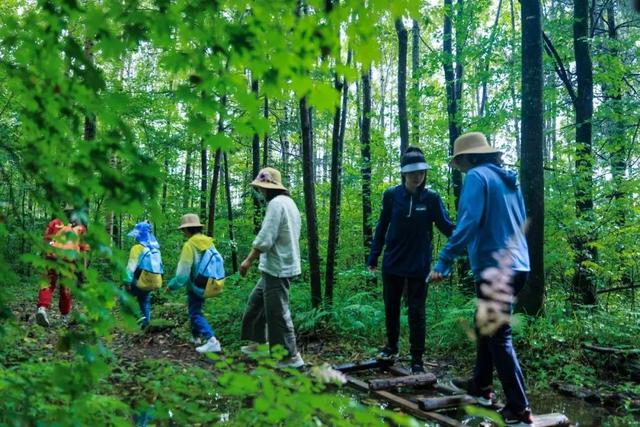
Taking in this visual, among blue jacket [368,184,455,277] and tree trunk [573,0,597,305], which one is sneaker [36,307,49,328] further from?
tree trunk [573,0,597,305]

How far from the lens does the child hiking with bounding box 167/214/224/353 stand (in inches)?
286

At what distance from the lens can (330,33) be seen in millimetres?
2127

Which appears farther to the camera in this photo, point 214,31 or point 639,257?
point 639,257

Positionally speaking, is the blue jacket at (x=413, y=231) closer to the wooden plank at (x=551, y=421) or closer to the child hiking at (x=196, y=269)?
the wooden plank at (x=551, y=421)

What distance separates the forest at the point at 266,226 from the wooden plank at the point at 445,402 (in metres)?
0.12

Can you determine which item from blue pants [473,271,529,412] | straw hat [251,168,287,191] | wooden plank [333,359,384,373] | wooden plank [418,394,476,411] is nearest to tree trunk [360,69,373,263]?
straw hat [251,168,287,191]

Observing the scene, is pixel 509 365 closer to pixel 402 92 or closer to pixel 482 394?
pixel 482 394

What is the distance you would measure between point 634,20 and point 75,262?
53.7 ft

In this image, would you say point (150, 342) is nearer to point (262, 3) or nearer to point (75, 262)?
point (75, 262)

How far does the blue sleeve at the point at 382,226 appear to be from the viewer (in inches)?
246

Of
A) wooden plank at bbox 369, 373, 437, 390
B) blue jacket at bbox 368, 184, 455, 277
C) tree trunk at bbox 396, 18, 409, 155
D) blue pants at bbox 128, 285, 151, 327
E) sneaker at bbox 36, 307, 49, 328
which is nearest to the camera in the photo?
wooden plank at bbox 369, 373, 437, 390

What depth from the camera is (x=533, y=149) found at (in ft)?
23.1

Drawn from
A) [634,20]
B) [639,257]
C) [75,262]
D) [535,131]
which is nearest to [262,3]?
[75,262]

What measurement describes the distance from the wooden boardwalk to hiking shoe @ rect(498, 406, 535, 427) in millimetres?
71
